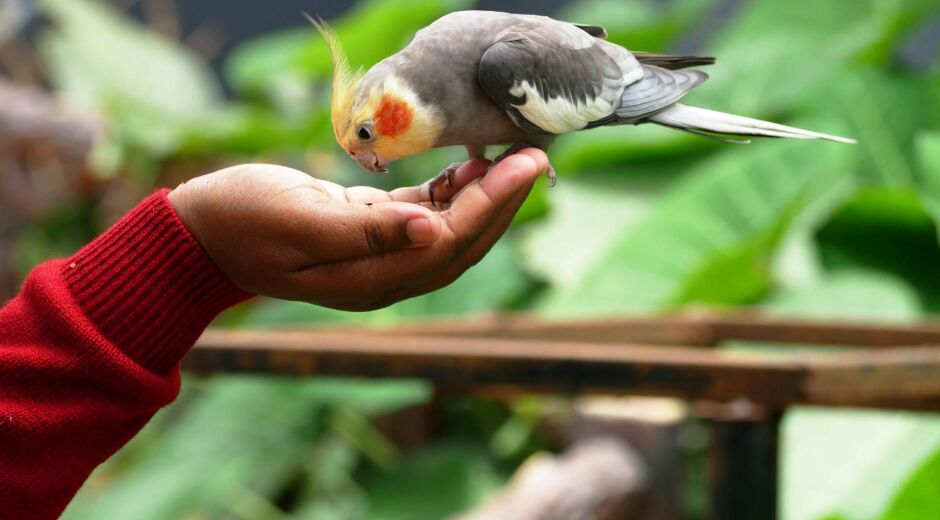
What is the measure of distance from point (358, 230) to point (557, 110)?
14 cm

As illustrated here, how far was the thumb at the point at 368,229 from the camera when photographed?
1.85 feet

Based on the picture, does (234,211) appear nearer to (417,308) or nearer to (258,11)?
(417,308)

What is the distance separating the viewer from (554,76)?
63 cm

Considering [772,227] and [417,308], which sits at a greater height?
[772,227]

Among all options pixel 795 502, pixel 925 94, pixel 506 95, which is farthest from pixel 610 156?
pixel 506 95

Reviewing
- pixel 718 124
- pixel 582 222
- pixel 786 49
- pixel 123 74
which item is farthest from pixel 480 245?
pixel 123 74

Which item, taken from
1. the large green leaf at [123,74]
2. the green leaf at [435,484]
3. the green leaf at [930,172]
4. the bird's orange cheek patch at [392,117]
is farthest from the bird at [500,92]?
the large green leaf at [123,74]

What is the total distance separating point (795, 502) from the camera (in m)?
1.64

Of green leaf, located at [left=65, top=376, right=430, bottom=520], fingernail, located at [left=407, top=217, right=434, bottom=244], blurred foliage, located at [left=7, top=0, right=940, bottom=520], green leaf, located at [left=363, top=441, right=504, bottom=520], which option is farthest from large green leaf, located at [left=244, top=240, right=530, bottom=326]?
fingernail, located at [left=407, top=217, right=434, bottom=244]

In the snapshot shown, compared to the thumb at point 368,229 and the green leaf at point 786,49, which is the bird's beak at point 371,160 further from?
the green leaf at point 786,49

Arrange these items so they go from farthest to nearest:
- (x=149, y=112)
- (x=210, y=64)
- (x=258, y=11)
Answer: (x=210, y=64) < (x=258, y=11) < (x=149, y=112)

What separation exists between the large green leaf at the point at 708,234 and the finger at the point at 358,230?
134 cm

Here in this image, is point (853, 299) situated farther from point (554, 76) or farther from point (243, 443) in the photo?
point (554, 76)

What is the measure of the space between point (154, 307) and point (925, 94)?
1.96 m
